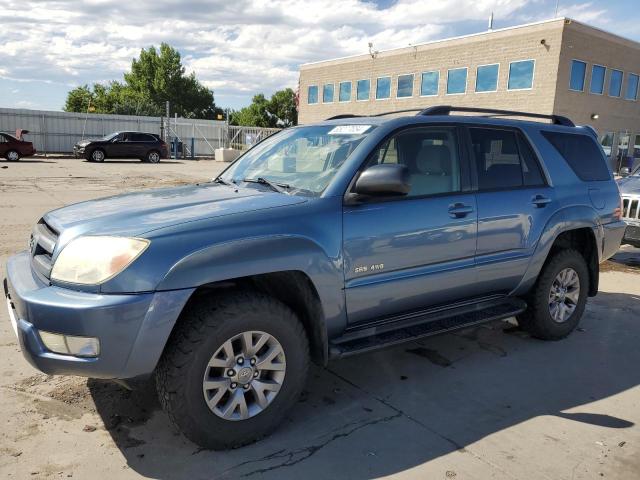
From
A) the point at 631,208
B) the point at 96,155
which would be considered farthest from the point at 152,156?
the point at 631,208

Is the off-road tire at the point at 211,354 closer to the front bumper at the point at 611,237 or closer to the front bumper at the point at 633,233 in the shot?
the front bumper at the point at 611,237

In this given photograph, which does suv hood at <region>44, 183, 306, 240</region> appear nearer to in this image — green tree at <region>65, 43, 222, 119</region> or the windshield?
the windshield

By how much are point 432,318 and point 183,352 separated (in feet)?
5.95

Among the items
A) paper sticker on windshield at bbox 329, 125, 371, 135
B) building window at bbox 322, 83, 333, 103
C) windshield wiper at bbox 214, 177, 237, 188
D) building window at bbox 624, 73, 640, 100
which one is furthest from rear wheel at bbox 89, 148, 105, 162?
building window at bbox 624, 73, 640, 100

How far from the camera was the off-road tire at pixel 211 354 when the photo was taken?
9.02 feet

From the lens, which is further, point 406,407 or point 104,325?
point 406,407

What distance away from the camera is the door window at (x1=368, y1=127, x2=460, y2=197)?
373 cm

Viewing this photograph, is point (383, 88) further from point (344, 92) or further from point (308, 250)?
point (308, 250)

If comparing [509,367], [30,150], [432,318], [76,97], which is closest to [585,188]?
[509,367]

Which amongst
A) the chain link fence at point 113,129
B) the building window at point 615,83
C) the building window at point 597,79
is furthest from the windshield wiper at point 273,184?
the building window at point 615,83

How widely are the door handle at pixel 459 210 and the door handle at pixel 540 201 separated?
2.68 ft

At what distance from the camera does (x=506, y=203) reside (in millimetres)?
4172

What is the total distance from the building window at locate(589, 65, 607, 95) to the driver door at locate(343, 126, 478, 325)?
28729 millimetres

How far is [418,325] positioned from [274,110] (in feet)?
282
